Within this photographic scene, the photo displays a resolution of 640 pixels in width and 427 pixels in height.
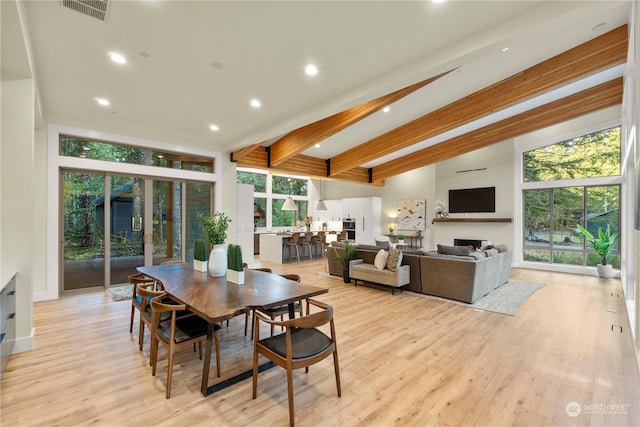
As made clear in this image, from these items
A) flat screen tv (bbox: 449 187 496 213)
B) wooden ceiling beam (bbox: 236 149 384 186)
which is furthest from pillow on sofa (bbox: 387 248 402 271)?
flat screen tv (bbox: 449 187 496 213)

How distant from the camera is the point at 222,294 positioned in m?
2.58

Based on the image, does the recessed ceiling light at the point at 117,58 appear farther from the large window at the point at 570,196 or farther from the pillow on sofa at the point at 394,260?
the large window at the point at 570,196

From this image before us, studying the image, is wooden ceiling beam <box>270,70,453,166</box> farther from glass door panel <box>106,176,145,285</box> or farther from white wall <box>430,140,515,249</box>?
white wall <box>430,140,515,249</box>

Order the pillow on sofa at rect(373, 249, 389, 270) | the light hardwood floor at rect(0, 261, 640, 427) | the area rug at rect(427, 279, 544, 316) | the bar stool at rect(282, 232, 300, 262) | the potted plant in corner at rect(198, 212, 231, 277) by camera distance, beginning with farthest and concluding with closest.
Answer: the bar stool at rect(282, 232, 300, 262) < the pillow on sofa at rect(373, 249, 389, 270) < the area rug at rect(427, 279, 544, 316) < the potted plant in corner at rect(198, 212, 231, 277) < the light hardwood floor at rect(0, 261, 640, 427)

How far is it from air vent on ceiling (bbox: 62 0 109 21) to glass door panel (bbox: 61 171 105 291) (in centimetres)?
382

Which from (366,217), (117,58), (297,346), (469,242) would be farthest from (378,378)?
(366,217)

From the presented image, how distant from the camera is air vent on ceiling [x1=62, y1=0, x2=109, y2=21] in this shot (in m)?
2.37

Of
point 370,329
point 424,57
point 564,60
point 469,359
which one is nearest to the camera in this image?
point 469,359

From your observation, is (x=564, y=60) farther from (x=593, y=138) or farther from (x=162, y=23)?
(x=162, y=23)

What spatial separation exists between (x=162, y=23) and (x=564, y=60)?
592 cm

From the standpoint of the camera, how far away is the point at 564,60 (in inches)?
187

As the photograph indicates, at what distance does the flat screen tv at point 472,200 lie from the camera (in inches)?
344

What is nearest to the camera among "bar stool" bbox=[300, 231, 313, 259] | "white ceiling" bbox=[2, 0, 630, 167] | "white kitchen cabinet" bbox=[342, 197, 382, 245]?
"white ceiling" bbox=[2, 0, 630, 167]

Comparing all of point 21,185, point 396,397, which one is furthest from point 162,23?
Answer: point 396,397
